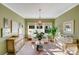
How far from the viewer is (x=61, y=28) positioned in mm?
5473

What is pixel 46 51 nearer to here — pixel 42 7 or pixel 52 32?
pixel 52 32

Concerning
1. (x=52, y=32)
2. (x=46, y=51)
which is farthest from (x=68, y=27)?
(x=46, y=51)

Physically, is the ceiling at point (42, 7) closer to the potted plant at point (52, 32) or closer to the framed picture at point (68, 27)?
the framed picture at point (68, 27)

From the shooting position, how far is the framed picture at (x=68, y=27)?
4.60 meters

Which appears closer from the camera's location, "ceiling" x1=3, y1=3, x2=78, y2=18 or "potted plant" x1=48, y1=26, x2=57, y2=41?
"ceiling" x1=3, y1=3, x2=78, y2=18

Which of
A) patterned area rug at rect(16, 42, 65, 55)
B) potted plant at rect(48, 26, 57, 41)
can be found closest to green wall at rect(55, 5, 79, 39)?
potted plant at rect(48, 26, 57, 41)

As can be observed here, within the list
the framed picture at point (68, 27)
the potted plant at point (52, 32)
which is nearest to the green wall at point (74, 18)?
the framed picture at point (68, 27)

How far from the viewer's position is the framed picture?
15.1ft

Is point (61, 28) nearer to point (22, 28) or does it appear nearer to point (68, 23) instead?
point (68, 23)

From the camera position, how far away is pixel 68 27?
195 inches

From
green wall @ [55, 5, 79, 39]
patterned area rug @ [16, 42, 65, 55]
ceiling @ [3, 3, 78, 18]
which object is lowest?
patterned area rug @ [16, 42, 65, 55]

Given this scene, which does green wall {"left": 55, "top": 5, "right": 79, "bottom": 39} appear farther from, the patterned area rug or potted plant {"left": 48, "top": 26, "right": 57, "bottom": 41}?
the patterned area rug

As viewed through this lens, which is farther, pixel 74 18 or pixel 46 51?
pixel 46 51
